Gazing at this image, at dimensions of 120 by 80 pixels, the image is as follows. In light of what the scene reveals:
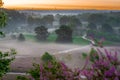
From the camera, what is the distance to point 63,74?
1.98 m

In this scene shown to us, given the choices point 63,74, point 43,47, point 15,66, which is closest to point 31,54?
point 43,47

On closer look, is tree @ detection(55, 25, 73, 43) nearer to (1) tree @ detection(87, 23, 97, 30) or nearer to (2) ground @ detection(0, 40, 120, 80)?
(2) ground @ detection(0, 40, 120, 80)

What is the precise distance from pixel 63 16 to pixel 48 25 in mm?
1090

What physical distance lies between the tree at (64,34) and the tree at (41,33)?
0.80 meters

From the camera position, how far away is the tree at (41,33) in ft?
62.0

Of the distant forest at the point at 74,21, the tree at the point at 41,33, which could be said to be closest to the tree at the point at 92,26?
the distant forest at the point at 74,21

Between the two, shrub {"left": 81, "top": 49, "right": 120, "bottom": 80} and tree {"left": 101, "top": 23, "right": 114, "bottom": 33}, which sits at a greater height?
shrub {"left": 81, "top": 49, "right": 120, "bottom": 80}

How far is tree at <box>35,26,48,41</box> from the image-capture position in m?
18.9

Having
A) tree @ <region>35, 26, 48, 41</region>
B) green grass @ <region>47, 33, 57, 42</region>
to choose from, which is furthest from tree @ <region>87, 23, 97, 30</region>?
tree @ <region>35, 26, 48, 41</region>

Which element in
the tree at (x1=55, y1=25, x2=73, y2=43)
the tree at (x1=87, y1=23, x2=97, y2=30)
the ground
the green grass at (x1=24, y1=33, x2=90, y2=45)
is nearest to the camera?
the ground

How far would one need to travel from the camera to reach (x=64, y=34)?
18.6 meters

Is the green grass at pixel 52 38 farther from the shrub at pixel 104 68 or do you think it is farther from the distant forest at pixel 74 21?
the shrub at pixel 104 68

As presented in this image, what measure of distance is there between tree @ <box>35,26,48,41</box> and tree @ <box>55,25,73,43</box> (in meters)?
0.80

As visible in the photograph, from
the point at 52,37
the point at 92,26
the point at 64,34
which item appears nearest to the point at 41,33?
the point at 52,37
